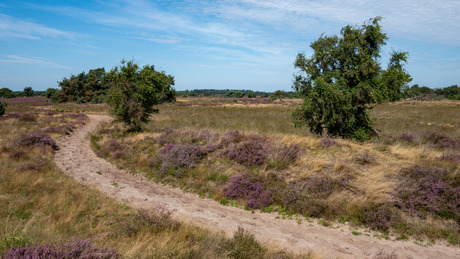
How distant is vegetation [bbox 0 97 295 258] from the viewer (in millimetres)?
4176

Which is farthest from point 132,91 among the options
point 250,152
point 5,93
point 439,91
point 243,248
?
point 439,91

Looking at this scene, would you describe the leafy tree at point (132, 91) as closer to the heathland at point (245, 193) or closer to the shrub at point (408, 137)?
the heathland at point (245, 193)

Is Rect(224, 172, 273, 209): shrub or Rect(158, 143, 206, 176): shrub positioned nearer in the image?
Rect(224, 172, 273, 209): shrub

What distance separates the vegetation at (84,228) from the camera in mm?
4176

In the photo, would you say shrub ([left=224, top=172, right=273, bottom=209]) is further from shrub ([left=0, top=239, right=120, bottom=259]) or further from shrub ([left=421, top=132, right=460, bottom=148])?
shrub ([left=421, top=132, right=460, bottom=148])

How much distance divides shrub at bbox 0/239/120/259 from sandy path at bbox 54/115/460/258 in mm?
3882

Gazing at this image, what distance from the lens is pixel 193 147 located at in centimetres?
1417

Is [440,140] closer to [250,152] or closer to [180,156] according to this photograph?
[250,152]

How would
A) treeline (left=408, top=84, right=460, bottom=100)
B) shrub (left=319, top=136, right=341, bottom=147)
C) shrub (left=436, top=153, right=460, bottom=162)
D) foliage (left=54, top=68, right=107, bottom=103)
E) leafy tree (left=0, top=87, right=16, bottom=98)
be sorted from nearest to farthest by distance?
shrub (left=436, top=153, right=460, bottom=162)
shrub (left=319, top=136, right=341, bottom=147)
foliage (left=54, top=68, right=107, bottom=103)
treeline (left=408, top=84, right=460, bottom=100)
leafy tree (left=0, top=87, right=16, bottom=98)

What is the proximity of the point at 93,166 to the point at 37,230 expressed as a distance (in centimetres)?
1028

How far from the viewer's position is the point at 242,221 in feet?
27.6

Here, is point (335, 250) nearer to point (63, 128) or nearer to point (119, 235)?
point (119, 235)

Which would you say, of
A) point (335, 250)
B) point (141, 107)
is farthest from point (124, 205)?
point (141, 107)

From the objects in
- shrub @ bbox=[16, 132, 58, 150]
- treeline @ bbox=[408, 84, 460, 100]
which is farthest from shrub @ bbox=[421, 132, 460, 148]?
Answer: treeline @ bbox=[408, 84, 460, 100]
